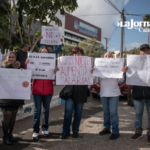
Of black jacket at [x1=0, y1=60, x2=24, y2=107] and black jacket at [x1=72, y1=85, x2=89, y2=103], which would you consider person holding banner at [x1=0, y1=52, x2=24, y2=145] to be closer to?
black jacket at [x1=0, y1=60, x2=24, y2=107]

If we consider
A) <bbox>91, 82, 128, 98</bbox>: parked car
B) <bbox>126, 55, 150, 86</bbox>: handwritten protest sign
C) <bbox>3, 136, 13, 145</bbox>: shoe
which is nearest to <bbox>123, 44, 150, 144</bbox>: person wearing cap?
<bbox>126, 55, 150, 86</bbox>: handwritten protest sign

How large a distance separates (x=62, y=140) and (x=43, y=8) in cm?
644

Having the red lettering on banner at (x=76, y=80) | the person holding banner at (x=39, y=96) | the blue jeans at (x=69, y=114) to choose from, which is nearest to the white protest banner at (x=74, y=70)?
the red lettering on banner at (x=76, y=80)

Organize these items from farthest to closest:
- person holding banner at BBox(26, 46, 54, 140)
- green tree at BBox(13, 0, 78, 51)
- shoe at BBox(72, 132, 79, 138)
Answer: green tree at BBox(13, 0, 78, 51) < shoe at BBox(72, 132, 79, 138) < person holding banner at BBox(26, 46, 54, 140)

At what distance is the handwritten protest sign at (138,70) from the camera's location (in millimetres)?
3248

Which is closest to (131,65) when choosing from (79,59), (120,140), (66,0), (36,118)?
(79,59)

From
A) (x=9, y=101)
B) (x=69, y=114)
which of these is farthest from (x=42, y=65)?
(x=69, y=114)

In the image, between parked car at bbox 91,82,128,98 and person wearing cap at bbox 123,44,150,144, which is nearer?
person wearing cap at bbox 123,44,150,144

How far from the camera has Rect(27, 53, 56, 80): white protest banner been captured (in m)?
3.47

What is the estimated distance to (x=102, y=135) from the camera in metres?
3.63

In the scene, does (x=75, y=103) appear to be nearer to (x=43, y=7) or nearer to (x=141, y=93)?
(x=141, y=93)

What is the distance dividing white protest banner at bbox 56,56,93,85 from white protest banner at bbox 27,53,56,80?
0.19 meters

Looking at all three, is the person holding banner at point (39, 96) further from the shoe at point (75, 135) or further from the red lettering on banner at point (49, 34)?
the red lettering on banner at point (49, 34)

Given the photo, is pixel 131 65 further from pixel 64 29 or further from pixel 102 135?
pixel 64 29
